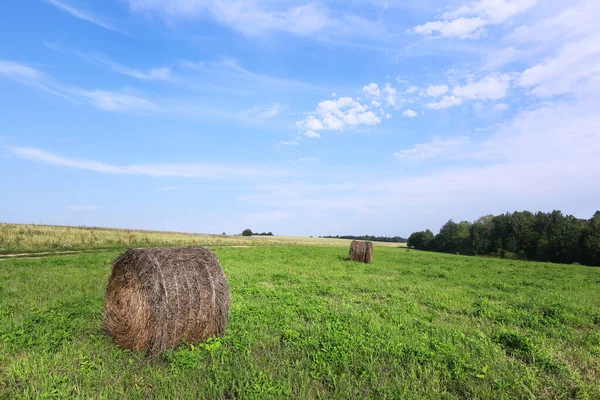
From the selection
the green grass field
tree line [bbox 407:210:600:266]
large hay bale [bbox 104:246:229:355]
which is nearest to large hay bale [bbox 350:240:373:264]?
the green grass field

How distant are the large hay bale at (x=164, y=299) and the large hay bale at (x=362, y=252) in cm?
1881

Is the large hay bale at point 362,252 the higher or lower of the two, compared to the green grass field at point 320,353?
higher

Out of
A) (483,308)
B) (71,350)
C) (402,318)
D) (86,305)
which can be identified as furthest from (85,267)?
(483,308)

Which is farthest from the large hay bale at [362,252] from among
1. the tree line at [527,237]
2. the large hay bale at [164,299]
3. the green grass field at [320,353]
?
the tree line at [527,237]

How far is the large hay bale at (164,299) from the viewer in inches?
272

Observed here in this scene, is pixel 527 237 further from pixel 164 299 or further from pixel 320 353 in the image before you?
pixel 164 299

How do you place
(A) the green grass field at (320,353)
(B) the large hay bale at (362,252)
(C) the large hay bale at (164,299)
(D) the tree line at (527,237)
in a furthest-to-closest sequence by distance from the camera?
1. (D) the tree line at (527,237)
2. (B) the large hay bale at (362,252)
3. (C) the large hay bale at (164,299)
4. (A) the green grass field at (320,353)

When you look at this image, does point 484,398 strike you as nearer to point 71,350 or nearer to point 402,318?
point 402,318

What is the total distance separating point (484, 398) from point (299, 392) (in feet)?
9.51

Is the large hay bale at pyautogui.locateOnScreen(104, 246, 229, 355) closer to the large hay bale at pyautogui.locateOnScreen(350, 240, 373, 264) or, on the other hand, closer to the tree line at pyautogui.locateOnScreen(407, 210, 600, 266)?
the large hay bale at pyautogui.locateOnScreen(350, 240, 373, 264)

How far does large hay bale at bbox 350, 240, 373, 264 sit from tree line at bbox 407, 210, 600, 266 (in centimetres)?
4938

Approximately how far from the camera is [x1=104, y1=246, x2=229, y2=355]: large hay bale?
22.7 feet

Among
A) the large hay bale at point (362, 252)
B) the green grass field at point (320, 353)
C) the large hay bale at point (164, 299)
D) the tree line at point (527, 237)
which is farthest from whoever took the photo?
the tree line at point (527, 237)

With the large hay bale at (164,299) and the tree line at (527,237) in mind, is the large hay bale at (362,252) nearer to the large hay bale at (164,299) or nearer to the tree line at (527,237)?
the large hay bale at (164,299)
